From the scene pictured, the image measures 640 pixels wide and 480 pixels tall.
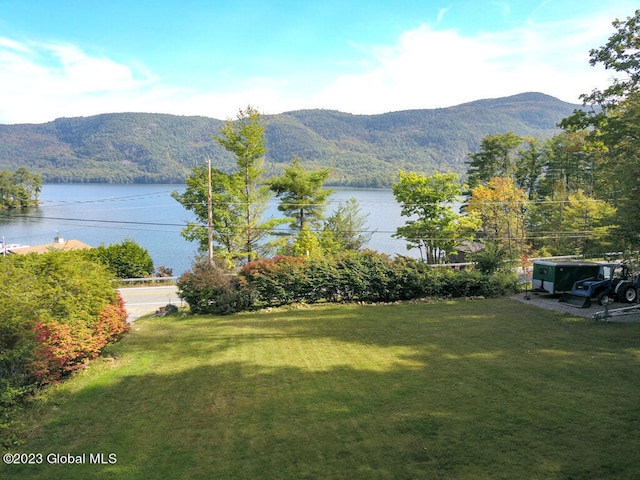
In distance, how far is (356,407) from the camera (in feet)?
24.4

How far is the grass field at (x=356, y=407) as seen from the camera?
5578 millimetres

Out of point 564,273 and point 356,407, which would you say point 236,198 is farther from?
point 356,407

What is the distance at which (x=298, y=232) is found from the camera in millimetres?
33000

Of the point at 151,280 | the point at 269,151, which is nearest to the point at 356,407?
the point at 151,280

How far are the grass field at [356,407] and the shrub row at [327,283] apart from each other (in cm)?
429

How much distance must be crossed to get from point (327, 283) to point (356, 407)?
1081 centimetres

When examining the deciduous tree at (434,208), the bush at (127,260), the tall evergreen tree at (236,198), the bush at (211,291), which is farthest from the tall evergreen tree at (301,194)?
the bush at (211,291)

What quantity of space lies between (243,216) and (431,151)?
6160 inches

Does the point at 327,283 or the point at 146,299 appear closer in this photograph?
the point at 327,283

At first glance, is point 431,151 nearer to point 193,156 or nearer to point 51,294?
point 193,156

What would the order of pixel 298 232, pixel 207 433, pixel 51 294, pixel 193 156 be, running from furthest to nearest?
pixel 193 156, pixel 298 232, pixel 51 294, pixel 207 433

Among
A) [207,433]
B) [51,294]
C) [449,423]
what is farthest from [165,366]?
[449,423]

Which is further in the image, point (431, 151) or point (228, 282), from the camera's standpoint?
point (431, 151)

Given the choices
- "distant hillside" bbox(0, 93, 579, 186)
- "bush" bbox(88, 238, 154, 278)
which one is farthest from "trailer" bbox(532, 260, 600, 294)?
"distant hillside" bbox(0, 93, 579, 186)
